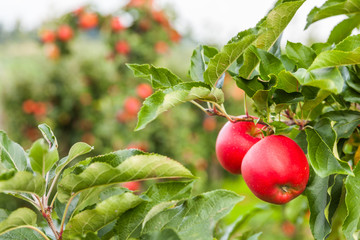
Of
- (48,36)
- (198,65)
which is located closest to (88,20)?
(48,36)

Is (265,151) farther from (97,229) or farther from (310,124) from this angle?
(97,229)

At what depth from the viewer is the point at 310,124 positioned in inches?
31.1

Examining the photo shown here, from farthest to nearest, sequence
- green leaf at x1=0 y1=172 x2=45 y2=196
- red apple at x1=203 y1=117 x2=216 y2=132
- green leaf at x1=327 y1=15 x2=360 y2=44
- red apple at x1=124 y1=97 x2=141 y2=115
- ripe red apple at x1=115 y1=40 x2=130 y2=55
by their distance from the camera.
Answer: red apple at x1=203 y1=117 x2=216 y2=132 < ripe red apple at x1=115 y1=40 x2=130 y2=55 < red apple at x1=124 y1=97 x2=141 y2=115 < green leaf at x1=327 y1=15 x2=360 y2=44 < green leaf at x1=0 y1=172 x2=45 y2=196

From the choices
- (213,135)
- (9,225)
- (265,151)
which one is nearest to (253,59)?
(265,151)

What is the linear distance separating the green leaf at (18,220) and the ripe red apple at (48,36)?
3.55 meters

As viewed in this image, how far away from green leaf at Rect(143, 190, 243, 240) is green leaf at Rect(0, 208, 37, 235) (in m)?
0.17

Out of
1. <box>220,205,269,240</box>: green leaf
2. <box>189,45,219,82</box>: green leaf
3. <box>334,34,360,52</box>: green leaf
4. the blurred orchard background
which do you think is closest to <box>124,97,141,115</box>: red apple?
the blurred orchard background

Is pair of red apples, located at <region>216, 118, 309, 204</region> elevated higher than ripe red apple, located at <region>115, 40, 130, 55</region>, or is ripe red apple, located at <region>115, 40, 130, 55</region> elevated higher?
pair of red apples, located at <region>216, 118, 309, 204</region>

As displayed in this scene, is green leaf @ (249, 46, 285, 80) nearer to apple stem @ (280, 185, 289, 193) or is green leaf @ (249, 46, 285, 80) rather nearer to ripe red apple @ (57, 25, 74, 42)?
apple stem @ (280, 185, 289, 193)

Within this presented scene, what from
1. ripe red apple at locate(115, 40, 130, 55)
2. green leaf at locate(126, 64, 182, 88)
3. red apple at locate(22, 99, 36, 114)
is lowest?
red apple at locate(22, 99, 36, 114)

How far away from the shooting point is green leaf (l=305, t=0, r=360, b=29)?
0.81 meters

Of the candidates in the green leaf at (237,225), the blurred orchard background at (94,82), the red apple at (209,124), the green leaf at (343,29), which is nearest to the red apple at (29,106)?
the blurred orchard background at (94,82)

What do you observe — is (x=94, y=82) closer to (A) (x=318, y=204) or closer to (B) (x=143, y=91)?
(B) (x=143, y=91)

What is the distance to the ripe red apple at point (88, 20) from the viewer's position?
3881 mm
